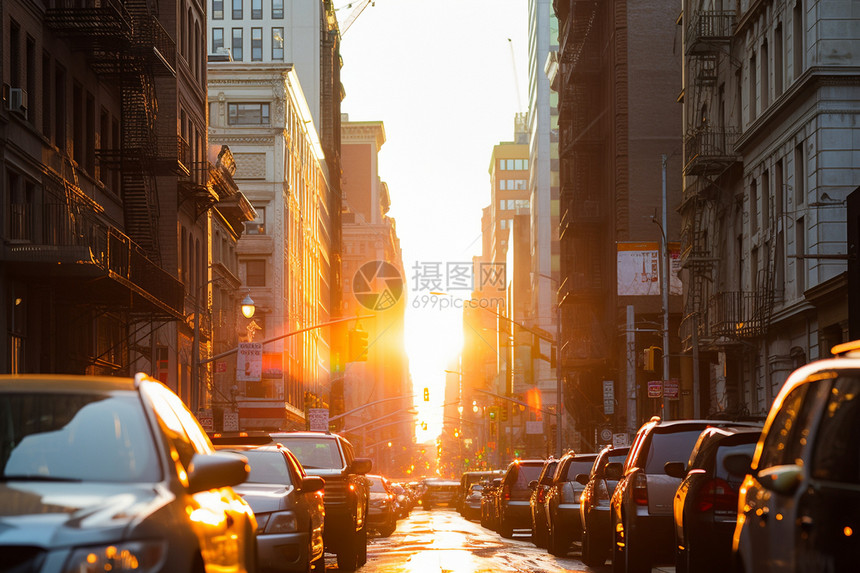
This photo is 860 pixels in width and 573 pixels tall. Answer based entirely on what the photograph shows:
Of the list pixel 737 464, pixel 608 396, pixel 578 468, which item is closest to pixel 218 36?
pixel 608 396

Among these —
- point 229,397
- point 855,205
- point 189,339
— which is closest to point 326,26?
point 229,397

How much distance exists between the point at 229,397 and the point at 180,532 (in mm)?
67678

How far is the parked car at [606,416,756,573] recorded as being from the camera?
1630 cm

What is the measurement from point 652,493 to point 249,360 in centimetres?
3242

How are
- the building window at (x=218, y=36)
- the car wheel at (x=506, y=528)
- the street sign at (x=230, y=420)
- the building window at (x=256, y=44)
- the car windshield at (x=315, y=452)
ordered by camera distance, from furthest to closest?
1. the building window at (x=256, y=44)
2. the building window at (x=218, y=36)
3. the street sign at (x=230, y=420)
4. the car wheel at (x=506, y=528)
5. the car windshield at (x=315, y=452)

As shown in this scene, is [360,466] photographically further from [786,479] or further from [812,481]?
[812,481]

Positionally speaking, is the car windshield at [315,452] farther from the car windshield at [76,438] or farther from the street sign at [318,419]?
the street sign at [318,419]

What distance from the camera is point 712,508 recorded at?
1334cm

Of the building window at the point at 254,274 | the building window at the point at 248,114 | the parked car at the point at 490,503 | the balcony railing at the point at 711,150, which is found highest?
the building window at the point at 248,114

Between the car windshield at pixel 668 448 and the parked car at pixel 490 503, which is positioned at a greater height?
the car windshield at pixel 668 448

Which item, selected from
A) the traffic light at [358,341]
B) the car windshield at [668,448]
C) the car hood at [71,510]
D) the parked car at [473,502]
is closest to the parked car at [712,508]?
the car windshield at [668,448]

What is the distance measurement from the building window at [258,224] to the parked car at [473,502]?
3335 cm

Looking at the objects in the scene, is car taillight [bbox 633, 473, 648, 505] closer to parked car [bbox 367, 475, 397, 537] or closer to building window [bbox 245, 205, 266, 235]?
parked car [bbox 367, 475, 397, 537]

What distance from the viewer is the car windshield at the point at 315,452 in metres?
20.7
